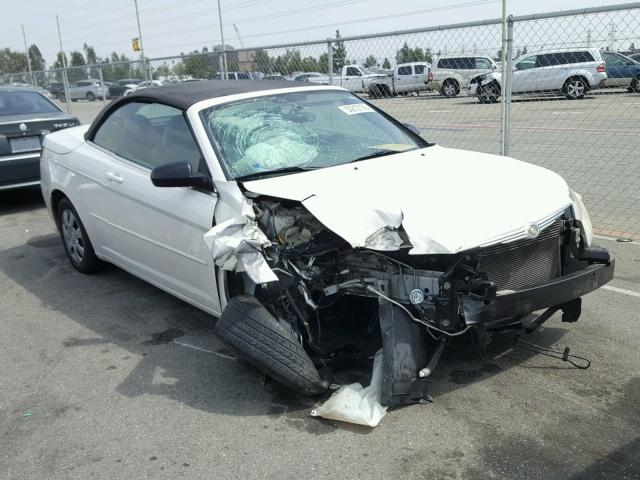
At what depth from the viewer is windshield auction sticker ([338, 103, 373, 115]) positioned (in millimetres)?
4805

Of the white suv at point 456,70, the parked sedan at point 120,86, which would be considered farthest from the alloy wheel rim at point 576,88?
the parked sedan at point 120,86

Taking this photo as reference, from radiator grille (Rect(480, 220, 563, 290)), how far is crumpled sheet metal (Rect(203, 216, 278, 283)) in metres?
1.13

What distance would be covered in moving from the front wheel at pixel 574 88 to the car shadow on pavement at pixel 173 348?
4561 millimetres

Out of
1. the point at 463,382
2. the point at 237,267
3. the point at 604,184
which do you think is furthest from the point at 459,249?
the point at 604,184

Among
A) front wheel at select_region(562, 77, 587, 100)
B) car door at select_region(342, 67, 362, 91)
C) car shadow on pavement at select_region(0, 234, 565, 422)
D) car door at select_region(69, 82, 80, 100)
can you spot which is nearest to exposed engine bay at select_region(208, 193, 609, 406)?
car shadow on pavement at select_region(0, 234, 565, 422)

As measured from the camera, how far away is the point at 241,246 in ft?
11.1

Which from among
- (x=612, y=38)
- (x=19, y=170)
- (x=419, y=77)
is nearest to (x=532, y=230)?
(x=612, y=38)

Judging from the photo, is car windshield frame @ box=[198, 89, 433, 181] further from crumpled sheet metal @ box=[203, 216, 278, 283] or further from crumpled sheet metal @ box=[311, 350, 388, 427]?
crumpled sheet metal @ box=[311, 350, 388, 427]

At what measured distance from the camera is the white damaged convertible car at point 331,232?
3.21 metres

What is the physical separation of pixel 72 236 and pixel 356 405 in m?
3.59

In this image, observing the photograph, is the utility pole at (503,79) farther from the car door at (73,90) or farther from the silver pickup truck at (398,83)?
the car door at (73,90)

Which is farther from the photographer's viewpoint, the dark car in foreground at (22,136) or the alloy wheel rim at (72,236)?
the dark car in foreground at (22,136)

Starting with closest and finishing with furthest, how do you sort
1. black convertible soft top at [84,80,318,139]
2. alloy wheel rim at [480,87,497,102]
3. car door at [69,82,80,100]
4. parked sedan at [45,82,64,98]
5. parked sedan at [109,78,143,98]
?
black convertible soft top at [84,80,318,139], alloy wheel rim at [480,87,497,102], parked sedan at [109,78,143,98], car door at [69,82,80,100], parked sedan at [45,82,64,98]

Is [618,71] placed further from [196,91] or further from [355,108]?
[196,91]
